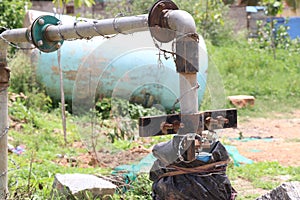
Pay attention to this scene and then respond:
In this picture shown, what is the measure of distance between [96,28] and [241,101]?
25.2 ft

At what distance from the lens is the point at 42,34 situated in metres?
3.37

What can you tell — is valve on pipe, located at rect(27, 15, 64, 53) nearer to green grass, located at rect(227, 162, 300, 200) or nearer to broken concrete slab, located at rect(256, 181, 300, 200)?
broken concrete slab, located at rect(256, 181, 300, 200)

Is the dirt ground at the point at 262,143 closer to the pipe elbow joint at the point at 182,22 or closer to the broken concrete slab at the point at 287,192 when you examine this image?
the broken concrete slab at the point at 287,192

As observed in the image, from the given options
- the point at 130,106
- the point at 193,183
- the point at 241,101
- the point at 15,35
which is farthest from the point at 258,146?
the point at 193,183

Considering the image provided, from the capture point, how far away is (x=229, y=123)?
2674 mm

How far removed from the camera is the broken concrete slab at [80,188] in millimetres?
4098

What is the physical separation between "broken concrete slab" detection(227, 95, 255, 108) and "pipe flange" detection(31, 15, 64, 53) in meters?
7.30

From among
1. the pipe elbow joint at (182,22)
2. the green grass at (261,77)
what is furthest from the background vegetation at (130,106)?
the pipe elbow joint at (182,22)

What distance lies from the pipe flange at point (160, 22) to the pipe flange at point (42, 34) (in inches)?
37.1

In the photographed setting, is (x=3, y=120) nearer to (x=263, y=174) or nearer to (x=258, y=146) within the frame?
(x=263, y=174)

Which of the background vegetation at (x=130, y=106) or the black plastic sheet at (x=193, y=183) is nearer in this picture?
the black plastic sheet at (x=193, y=183)

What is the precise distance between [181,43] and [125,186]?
2.32 meters

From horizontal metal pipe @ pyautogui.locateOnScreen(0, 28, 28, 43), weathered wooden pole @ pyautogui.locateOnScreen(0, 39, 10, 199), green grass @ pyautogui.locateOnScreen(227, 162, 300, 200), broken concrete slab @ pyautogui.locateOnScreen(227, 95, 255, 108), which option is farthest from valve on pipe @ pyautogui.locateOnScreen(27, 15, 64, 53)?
broken concrete slab @ pyautogui.locateOnScreen(227, 95, 255, 108)

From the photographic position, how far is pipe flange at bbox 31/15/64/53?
3301 mm
